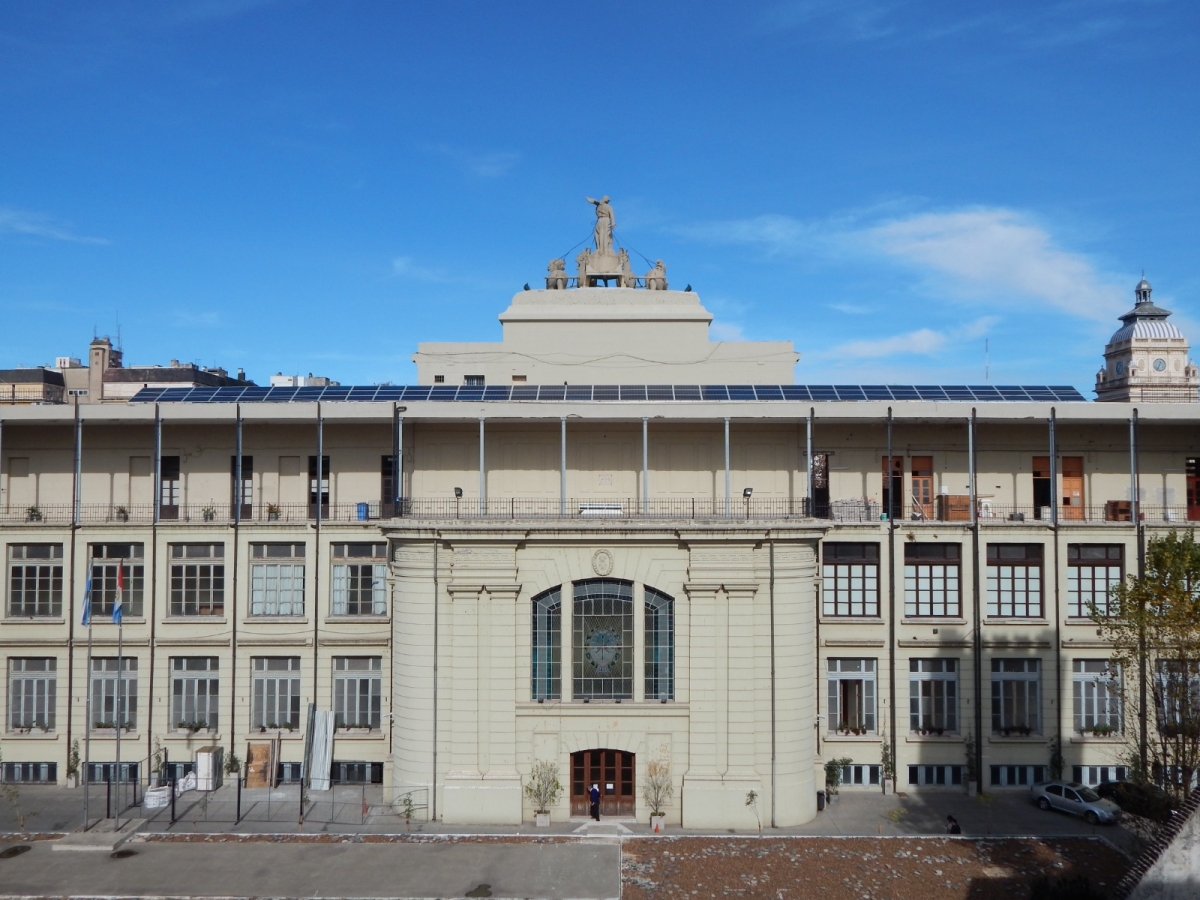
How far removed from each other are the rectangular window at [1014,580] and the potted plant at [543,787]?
693 inches

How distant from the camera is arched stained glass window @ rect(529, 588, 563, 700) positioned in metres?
31.8

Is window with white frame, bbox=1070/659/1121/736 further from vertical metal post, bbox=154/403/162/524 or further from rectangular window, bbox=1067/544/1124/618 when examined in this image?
vertical metal post, bbox=154/403/162/524

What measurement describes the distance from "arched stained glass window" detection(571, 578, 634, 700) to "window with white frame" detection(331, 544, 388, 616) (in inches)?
359

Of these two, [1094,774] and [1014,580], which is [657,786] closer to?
[1014,580]

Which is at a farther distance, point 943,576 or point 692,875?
point 943,576

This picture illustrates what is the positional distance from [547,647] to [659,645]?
372cm

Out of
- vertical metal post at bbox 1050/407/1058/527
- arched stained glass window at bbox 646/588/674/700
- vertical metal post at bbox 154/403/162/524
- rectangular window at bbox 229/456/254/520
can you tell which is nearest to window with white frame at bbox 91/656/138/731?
vertical metal post at bbox 154/403/162/524

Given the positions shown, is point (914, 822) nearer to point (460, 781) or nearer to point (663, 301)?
point (460, 781)

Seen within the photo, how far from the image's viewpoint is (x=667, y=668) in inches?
1250

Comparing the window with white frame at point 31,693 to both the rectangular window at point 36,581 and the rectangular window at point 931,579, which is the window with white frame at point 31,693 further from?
the rectangular window at point 931,579

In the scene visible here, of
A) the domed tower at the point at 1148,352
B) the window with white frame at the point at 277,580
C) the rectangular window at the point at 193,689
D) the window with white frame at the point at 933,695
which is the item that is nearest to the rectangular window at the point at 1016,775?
the window with white frame at the point at 933,695

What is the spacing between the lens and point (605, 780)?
3167cm

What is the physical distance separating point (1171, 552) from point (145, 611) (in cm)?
3575

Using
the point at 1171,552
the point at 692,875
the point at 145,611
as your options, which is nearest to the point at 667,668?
the point at 692,875
